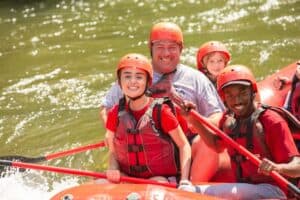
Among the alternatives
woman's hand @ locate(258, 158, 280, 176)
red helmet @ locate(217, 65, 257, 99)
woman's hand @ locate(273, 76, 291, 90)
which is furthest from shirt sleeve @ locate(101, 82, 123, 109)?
woman's hand @ locate(258, 158, 280, 176)

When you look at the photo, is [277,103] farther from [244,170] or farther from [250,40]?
[250,40]

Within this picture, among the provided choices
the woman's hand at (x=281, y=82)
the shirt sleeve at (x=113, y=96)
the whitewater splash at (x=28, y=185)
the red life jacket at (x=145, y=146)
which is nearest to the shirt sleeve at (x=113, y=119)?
the red life jacket at (x=145, y=146)

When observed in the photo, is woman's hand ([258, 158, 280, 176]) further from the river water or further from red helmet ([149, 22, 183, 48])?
the river water

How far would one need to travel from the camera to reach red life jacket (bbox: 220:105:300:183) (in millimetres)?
3957

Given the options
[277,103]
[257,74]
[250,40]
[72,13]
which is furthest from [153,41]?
[72,13]

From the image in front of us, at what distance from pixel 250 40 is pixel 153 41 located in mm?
5928

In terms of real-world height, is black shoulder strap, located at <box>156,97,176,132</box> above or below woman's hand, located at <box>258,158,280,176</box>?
above

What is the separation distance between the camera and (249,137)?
13.3 ft

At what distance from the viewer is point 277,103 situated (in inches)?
229

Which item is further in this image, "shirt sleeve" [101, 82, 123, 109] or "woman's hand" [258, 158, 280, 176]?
"shirt sleeve" [101, 82, 123, 109]

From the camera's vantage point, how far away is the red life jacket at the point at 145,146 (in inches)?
175

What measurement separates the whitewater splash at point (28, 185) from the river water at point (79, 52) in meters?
0.01

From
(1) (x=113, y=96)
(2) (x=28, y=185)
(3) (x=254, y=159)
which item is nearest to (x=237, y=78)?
(3) (x=254, y=159)

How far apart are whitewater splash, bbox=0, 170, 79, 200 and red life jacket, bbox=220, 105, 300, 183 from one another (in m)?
2.49
